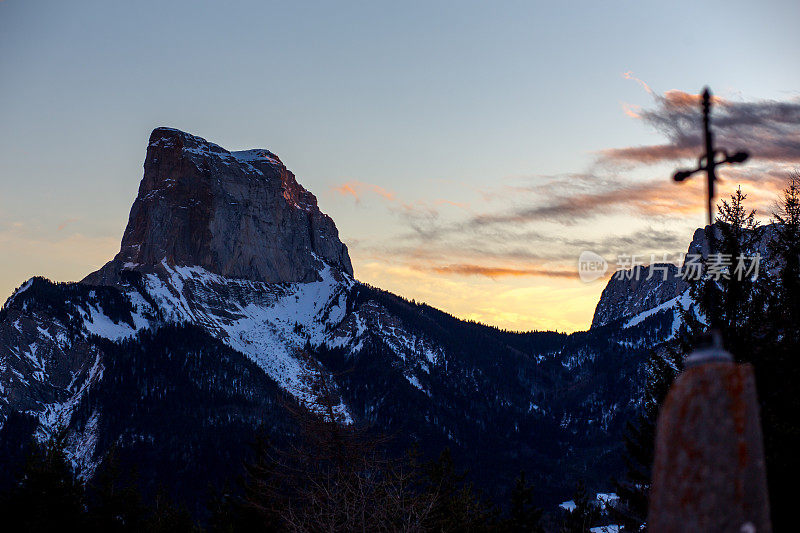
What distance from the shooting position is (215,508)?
202 feet

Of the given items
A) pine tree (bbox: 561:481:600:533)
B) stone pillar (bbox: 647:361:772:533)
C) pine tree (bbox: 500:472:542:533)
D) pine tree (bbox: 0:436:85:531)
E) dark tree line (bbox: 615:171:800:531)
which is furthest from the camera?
pine tree (bbox: 561:481:600:533)

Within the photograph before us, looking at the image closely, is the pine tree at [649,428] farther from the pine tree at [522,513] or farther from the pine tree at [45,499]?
the pine tree at [522,513]

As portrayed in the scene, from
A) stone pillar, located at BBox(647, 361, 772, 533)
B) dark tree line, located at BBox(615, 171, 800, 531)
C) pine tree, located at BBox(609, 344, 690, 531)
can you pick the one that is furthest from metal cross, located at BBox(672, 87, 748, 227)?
pine tree, located at BBox(609, 344, 690, 531)

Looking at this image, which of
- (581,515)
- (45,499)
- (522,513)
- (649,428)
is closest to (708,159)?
(649,428)

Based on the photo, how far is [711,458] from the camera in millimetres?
4848

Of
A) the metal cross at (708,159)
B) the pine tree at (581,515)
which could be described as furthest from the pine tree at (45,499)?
the pine tree at (581,515)

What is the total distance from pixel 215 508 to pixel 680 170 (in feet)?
196

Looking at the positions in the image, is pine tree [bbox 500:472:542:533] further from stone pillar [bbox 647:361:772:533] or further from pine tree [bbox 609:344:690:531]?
stone pillar [bbox 647:361:772:533]

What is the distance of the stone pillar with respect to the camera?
477cm

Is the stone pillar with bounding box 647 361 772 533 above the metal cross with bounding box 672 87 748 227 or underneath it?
underneath

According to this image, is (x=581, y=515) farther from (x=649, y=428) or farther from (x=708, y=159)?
(x=708, y=159)

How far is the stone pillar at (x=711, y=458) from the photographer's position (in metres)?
4.77

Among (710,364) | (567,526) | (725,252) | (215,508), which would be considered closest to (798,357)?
(725,252)

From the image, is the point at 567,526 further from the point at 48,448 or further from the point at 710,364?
the point at 710,364
